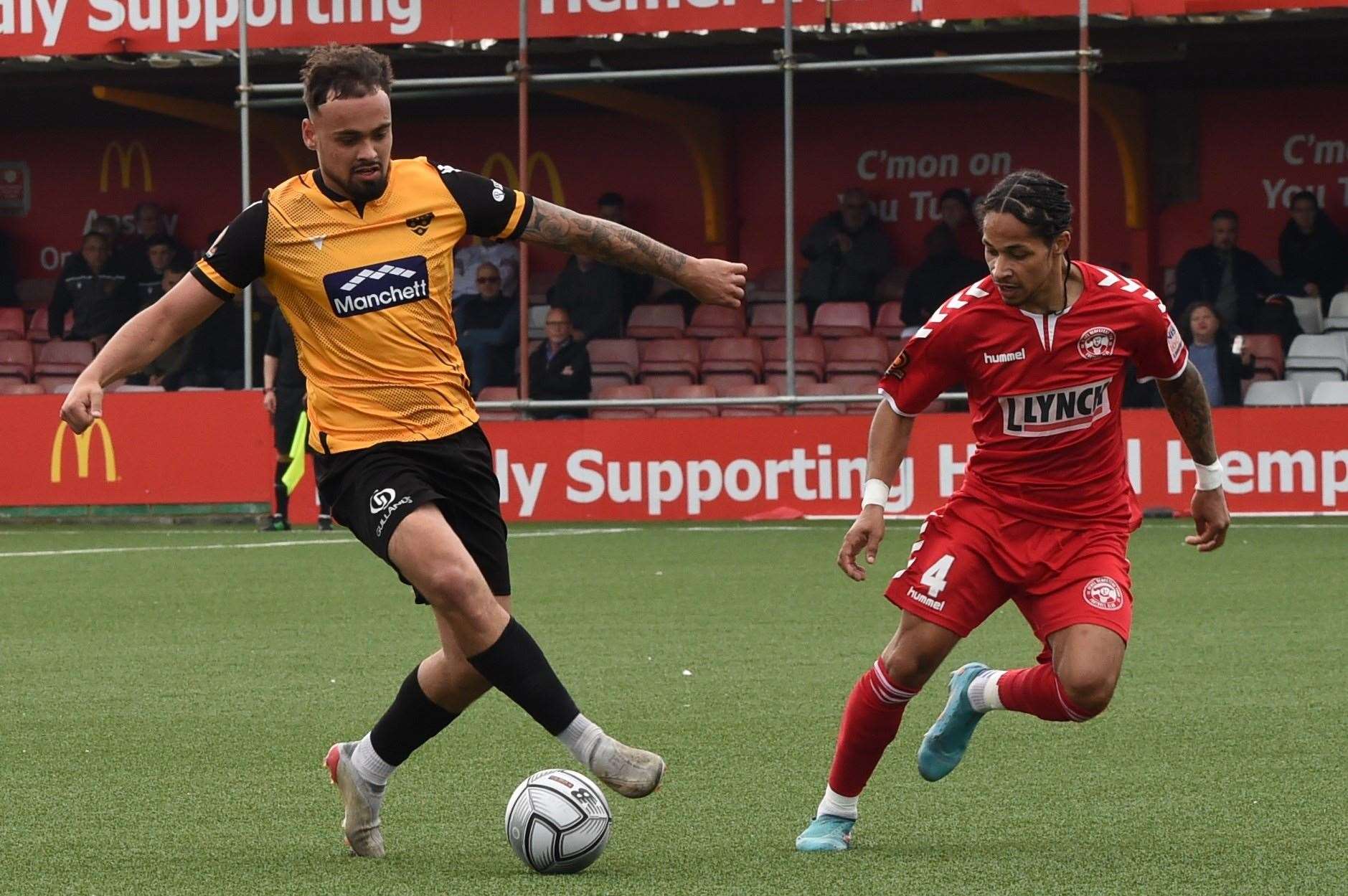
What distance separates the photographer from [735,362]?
62.0 ft

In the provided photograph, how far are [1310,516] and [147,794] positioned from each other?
37.1 ft

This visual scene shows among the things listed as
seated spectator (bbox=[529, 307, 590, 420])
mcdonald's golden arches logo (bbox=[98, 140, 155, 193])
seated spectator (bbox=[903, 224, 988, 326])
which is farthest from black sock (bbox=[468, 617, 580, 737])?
mcdonald's golden arches logo (bbox=[98, 140, 155, 193])

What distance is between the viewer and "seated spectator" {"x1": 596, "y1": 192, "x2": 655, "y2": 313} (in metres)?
19.6

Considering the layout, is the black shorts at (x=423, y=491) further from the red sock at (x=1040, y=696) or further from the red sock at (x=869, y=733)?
the red sock at (x=1040, y=696)

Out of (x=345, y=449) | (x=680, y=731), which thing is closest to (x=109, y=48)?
(x=680, y=731)

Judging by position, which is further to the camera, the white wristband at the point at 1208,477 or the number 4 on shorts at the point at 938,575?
the white wristband at the point at 1208,477

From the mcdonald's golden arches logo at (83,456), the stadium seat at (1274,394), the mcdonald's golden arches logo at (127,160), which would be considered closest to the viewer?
the stadium seat at (1274,394)

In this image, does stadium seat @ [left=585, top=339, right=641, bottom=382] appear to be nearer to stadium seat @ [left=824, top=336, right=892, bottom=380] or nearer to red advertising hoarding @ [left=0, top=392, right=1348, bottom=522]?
stadium seat @ [left=824, top=336, right=892, bottom=380]

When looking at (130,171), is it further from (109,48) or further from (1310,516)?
(1310,516)

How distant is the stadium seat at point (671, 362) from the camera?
62.0 feet

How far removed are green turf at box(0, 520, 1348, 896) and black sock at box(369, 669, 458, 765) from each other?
244 millimetres

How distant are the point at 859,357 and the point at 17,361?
781 centimetres

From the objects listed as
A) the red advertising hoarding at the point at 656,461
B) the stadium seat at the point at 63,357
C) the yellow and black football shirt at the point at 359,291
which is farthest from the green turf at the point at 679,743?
the stadium seat at the point at 63,357

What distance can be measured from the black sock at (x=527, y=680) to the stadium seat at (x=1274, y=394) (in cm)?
1261
